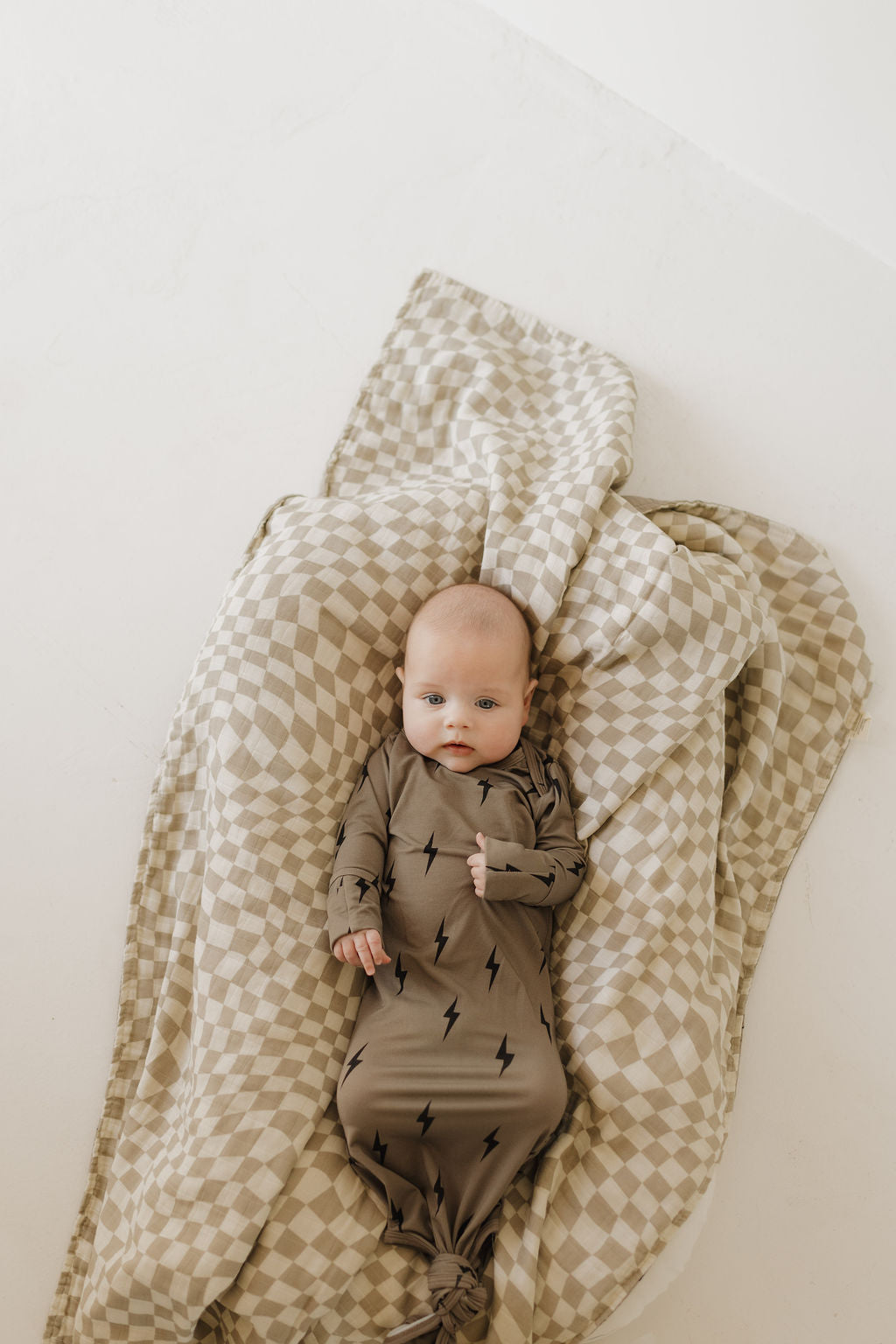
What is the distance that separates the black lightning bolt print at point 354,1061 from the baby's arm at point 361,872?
9cm

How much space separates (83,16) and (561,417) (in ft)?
4.57

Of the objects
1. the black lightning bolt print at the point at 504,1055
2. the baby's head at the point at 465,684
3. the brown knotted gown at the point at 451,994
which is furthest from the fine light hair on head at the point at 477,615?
the black lightning bolt print at the point at 504,1055

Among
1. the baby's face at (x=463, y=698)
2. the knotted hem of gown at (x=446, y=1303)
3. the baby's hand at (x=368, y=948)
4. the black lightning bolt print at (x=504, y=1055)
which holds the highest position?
the baby's face at (x=463, y=698)

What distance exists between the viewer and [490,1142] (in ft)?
3.84

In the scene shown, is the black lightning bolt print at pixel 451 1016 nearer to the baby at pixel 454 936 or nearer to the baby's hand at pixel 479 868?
the baby at pixel 454 936

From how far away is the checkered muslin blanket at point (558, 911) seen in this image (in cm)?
116

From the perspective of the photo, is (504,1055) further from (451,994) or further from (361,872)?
(361,872)

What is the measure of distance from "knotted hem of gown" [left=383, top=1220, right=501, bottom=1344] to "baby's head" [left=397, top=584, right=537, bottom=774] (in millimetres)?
573

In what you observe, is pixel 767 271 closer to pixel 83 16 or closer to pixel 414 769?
pixel 414 769

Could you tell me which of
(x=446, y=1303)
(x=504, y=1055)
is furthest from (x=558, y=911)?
(x=446, y=1303)

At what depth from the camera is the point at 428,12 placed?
2.13 m

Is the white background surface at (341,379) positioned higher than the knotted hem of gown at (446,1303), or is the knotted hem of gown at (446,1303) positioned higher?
the white background surface at (341,379)

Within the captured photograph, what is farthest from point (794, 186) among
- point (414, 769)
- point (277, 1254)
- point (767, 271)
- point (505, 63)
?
point (277, 1254)

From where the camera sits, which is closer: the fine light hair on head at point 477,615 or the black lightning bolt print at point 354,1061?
the black lightning bolt print at point 354,1061
